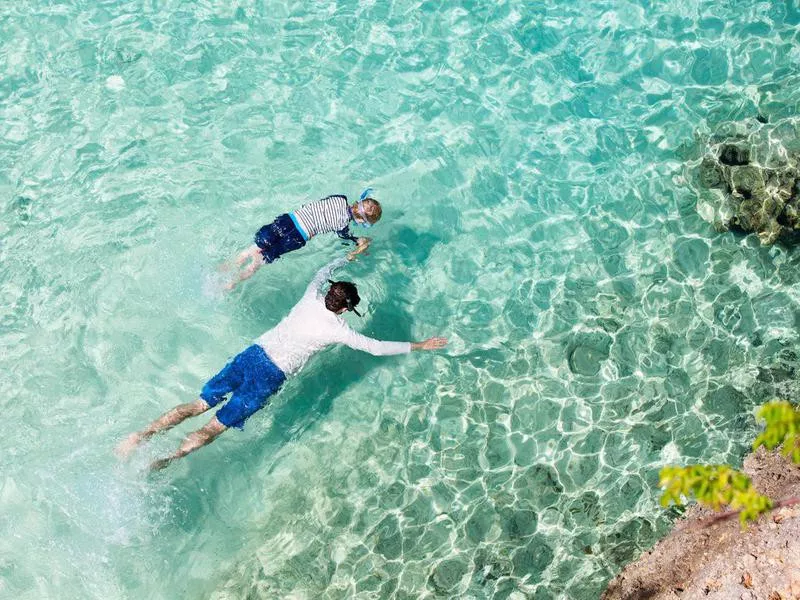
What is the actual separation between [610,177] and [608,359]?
2965mm

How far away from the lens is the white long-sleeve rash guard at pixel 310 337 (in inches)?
331

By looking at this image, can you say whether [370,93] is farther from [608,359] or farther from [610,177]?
[608,359]

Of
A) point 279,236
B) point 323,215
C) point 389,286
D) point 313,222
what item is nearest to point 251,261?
point 279,236

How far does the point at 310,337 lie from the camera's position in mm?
8438

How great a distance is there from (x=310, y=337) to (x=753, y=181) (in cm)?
657

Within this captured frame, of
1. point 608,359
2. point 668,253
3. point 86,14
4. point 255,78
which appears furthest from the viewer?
point 86,14

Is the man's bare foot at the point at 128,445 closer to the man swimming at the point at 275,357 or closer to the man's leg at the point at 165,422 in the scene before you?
the man's leg at the point at 165,422

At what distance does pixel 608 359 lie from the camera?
970 cm

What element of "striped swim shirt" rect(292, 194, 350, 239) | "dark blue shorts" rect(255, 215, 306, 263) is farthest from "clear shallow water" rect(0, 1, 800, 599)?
"striped swim shirt" rect(292, 194, 350, 239)

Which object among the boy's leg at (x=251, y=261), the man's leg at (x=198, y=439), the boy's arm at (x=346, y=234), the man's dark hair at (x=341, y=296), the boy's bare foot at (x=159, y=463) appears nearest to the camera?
the man's dark hair at (x=341, y=296)

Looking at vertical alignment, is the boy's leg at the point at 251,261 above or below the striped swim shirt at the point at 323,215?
below

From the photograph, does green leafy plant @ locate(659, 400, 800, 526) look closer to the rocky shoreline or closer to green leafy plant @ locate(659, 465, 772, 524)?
green leafy plant @ locate(659, 465, 772, 524)

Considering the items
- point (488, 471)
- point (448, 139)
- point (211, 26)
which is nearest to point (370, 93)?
point (448, 139)

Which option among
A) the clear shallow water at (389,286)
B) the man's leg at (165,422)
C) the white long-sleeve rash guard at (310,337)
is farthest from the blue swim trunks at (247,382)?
the clear shallow water at (389,286)
